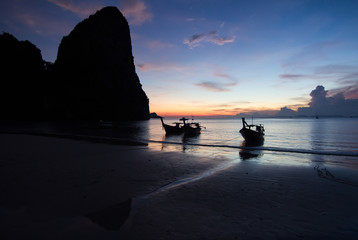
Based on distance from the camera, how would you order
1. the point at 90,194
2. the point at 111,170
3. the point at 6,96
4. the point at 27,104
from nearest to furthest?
Answer: 1. the point at 90,194
2. the point at 111,170
3. the point at 6,96
4. the point at 27,104

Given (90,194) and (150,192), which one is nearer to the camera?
(90,194)

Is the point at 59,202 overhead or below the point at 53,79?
below

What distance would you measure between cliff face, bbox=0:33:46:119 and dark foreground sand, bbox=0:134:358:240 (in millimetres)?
104910

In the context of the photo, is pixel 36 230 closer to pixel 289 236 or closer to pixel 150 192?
pixel 150 192

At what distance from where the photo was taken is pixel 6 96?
82.0 m

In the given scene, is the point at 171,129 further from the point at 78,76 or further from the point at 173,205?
the point at 78,76

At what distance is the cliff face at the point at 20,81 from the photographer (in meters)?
82.1

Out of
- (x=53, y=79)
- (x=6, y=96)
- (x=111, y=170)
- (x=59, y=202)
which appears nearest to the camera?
(x=59, y=202)

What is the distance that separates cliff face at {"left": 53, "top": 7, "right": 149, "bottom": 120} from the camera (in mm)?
97250

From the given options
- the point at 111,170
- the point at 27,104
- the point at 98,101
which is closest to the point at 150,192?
the point at 111,170

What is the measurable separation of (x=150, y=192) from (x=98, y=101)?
10630 centimetres

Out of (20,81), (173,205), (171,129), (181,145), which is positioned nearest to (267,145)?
(181,145)

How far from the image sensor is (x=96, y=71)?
99875mm

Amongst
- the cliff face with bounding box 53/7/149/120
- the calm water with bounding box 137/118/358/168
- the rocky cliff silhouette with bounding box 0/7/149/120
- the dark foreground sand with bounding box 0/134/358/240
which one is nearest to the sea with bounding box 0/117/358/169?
the calm water with bounding box 137/118/358/168
